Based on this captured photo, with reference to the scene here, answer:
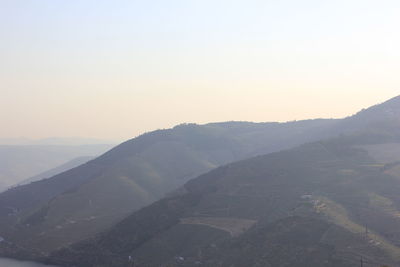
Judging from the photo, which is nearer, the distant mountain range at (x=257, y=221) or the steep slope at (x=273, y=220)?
the steep slope at (x=273, y=220)

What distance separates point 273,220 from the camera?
136250 mm

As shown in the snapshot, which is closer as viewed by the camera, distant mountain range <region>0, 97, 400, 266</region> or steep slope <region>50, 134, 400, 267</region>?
steep slope <region>50, 134, 400, 267</region>

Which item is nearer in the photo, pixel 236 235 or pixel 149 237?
pixel 236 235

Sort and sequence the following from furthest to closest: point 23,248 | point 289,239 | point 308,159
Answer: point 308,159
point 23,248
point 289,239

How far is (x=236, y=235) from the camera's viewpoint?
132250 millimetres

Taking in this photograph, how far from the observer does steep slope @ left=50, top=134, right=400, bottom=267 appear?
114 metres

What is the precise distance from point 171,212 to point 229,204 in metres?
17.6

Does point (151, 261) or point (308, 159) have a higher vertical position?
point (308, 159)

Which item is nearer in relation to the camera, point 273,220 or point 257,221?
point 273,220

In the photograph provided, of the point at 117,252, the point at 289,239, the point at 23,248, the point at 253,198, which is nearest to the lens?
the point at 289,239

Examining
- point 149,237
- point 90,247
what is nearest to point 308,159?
point 149,237

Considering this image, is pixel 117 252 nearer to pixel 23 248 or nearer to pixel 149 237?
pixel 149 237

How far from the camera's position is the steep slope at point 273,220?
114 metres

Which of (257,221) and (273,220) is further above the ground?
(273,220)
